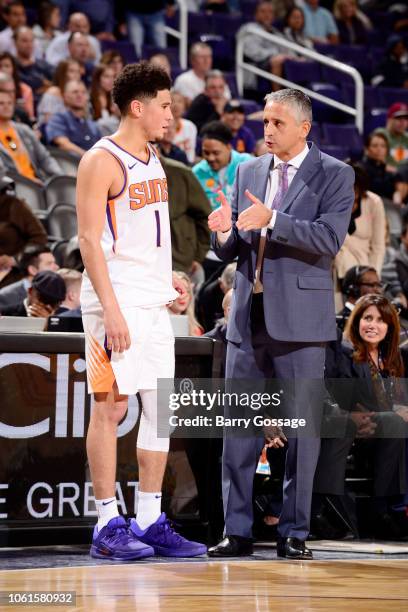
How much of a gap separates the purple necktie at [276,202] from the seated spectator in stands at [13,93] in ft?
15.5

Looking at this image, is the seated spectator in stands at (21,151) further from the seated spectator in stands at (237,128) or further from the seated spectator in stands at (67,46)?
the seated spectator in stands at (67,46)

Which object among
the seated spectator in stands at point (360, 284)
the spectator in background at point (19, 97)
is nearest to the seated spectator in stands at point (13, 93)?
the spectator in background at point (19, 97)

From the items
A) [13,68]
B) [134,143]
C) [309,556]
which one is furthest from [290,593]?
[13,68]

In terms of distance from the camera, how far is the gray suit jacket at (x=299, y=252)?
15.2 ft

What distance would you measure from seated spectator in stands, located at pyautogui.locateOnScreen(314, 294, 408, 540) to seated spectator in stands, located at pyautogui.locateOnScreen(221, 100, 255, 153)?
5035 mm

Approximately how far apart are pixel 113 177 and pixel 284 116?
0.77m

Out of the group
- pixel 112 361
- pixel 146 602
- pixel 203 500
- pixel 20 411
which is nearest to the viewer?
pixel 146 602

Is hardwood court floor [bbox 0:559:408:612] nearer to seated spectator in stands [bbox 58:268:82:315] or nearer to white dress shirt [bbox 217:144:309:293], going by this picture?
white dress shirt [bbox 217:144:309:293]

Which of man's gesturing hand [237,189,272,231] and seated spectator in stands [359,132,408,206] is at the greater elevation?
seated spectator in stands [359,132,408,206]

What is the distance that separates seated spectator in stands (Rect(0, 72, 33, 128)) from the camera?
9016 millimetres

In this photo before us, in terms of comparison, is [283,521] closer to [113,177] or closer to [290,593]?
[290,593]

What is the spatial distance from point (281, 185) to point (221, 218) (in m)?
0.34

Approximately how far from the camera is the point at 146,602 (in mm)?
3648
